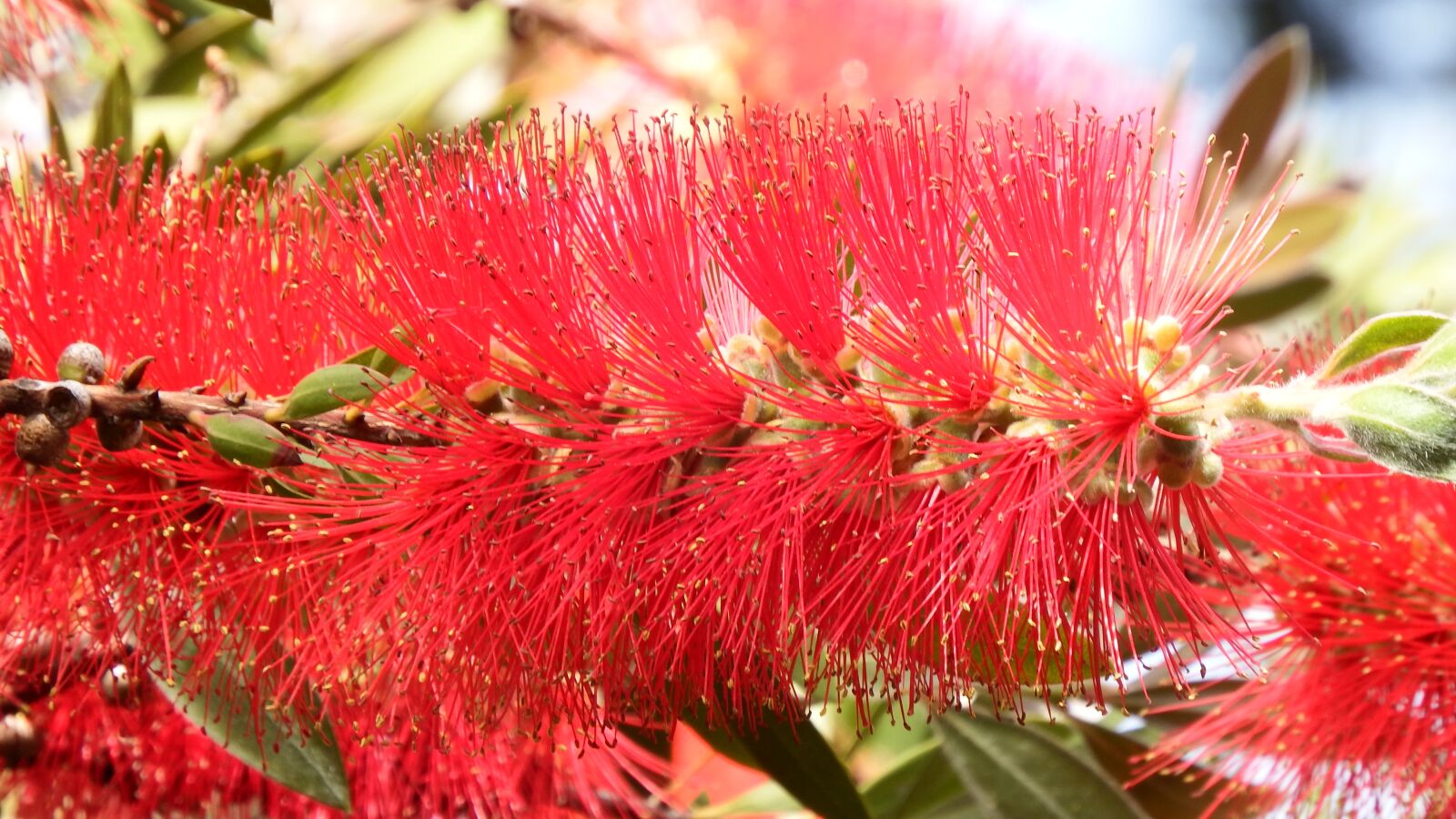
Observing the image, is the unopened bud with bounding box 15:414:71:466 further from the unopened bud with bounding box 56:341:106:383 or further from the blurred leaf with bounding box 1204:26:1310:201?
the blurred leaf with bounding box 1204:26:1310:201

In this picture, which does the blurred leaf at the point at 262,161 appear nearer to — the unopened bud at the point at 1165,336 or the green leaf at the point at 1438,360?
the unopened bud at the point at 1165,336

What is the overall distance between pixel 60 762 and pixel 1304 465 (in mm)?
1257

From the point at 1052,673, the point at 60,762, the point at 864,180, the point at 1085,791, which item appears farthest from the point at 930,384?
the point at 60,762

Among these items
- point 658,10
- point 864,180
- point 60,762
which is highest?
point 658,10

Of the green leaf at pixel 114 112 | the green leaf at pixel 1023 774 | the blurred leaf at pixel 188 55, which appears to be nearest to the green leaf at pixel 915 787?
the green leaf at pixel 1023 774

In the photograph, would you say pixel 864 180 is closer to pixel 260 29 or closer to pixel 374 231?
pixel 374 231

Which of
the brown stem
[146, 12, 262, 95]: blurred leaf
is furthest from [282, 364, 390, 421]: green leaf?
[146, 12, 262, 95]: blurred leaf

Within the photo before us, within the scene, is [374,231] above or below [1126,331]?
above

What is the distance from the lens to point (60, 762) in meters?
1.34

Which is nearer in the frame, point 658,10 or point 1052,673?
point 1052,673

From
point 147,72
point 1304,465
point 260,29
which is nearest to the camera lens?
point 1304,465

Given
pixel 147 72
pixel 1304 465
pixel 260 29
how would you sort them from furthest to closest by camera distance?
1. pixel 260 29
2. pixel 147 72
3. pixel 1304 465

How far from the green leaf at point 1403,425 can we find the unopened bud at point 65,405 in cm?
89

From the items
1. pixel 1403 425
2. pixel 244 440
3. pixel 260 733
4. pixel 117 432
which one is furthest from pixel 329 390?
pixel 1403 425
